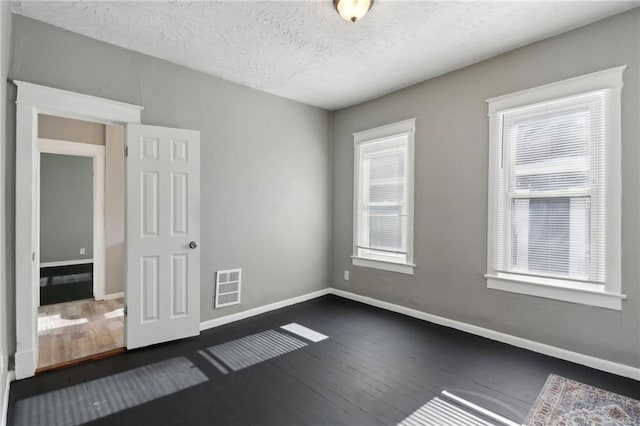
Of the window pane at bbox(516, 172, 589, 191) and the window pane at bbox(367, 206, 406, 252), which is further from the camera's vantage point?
the window pane at bbox(367, 206, 406, 252)

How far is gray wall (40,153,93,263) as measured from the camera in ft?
21.4

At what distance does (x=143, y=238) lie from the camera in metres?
3.03

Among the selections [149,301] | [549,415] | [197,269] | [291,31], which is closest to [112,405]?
[149,301]

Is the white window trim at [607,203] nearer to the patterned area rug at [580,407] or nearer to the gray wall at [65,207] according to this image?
the patterned area rug at [580,407]

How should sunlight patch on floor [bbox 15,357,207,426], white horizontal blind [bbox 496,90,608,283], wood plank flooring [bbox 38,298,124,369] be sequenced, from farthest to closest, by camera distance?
wood plank flooring [bbox 38,298,124,369], white horizontal blind [bbox 496,90,608,283], sunlight patch on floor [bbox 15,357,207,426]

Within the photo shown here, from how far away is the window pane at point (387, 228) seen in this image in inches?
161

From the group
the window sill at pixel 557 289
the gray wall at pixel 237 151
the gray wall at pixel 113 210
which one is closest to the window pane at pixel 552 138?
the window sill at pixel 557 289

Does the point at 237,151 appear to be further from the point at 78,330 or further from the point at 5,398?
the point at 5,398

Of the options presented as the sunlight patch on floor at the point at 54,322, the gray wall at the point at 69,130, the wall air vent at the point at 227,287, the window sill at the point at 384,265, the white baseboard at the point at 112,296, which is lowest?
the sunlight patch on floor at the point at 54,322

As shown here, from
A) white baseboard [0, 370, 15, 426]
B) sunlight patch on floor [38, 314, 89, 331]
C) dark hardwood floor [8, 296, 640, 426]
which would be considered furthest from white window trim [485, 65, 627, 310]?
sunlight patch on floor [38, 314, 89, 331]

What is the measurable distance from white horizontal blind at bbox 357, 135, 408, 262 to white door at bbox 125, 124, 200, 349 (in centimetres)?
228

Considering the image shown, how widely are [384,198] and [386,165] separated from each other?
45 cm

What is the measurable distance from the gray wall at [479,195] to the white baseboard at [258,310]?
26.1 inches

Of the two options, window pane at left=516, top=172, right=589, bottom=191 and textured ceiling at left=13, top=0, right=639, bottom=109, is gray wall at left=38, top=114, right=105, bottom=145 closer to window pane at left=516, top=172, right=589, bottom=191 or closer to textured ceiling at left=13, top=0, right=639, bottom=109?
textured ceiling at left=13, top=0, right=639, bottom=109
